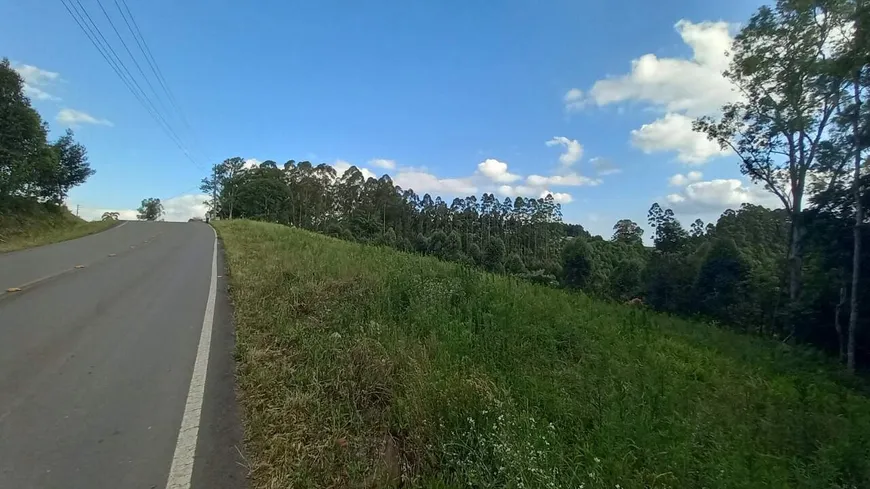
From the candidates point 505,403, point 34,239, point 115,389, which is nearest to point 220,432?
point 115,389

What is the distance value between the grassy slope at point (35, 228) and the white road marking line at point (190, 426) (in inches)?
561

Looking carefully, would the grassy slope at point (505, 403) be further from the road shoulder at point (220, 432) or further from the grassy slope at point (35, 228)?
the grassy slope at point (35, 228)

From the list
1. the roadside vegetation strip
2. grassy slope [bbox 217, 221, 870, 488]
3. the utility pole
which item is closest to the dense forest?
grassy slope [bbox 217, 221, 870, 488]

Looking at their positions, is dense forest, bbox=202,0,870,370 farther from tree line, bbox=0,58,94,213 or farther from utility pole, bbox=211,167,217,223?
utility pole, bbox=211,167,217,223

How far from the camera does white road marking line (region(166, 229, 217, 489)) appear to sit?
3148 millimetres

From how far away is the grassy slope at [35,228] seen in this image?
18312mm

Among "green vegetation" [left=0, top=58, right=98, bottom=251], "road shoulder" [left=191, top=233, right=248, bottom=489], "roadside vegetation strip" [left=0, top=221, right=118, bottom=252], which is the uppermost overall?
"green vegetation" [left=0, top=58, right=98, bottom=251]

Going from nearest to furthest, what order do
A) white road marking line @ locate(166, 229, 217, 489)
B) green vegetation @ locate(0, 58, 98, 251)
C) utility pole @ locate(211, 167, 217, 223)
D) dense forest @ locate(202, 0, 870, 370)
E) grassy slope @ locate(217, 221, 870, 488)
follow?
white road marking line @ locate(166, 229, 217, 489) → grassy slope @ locate(217, 221, 870, 488) → dense forest @ locate(202, 0, 870, 370) → green vegetation @ locate(0, 58, 98, 251) → utility pole @ locate(211, 167, 217, 223)

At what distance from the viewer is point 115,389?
4.49 meters

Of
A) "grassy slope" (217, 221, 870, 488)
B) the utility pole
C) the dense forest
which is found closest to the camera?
"grassy slope" (217, 221, 870, 488)

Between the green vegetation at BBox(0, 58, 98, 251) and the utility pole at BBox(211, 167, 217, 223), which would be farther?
the utility pole at BBox(211, 167, 217, 223)

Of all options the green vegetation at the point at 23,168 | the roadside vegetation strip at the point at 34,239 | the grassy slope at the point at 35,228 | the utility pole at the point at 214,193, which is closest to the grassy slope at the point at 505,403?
the roadside vegetation strip at the point at 34,239

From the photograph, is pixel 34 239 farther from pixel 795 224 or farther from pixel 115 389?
pixel 795 224

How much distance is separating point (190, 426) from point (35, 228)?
26770 millimetres
